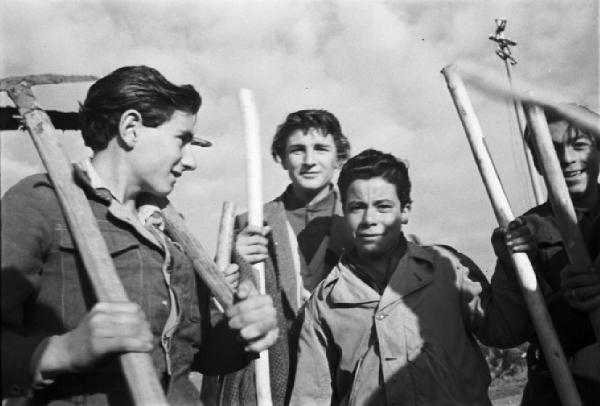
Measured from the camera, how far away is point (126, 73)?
256 centimetres

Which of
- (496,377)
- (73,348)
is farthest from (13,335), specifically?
(496,377)

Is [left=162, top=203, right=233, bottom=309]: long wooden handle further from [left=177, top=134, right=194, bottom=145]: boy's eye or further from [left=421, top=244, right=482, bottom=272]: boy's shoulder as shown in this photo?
[left=421, top=244, right=482, bottom=272]: boy's shoulder

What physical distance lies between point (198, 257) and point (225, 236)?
3.24ft

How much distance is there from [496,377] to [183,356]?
11.6 m

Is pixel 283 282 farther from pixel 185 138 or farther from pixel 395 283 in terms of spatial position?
pixel 185 138

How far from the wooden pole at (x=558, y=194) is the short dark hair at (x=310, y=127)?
190 cm

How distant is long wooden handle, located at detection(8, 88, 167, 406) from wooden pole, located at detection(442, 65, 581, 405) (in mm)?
1975

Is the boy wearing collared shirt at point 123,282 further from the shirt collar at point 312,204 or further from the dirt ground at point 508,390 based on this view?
the dirt ground at point 508,390

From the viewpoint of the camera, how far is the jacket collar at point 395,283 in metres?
3.42

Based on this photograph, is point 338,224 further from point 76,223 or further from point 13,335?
point 13,335

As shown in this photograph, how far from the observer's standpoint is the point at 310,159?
433 centimetres

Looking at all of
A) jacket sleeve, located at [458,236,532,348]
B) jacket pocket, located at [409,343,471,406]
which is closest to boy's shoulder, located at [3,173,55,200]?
jacket pocket, located at [409,343,471,406]

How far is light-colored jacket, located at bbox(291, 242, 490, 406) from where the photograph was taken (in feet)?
10.3

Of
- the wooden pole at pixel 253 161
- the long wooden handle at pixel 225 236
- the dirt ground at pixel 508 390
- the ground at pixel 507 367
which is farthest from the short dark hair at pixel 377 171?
the ground at pixel 507 367
